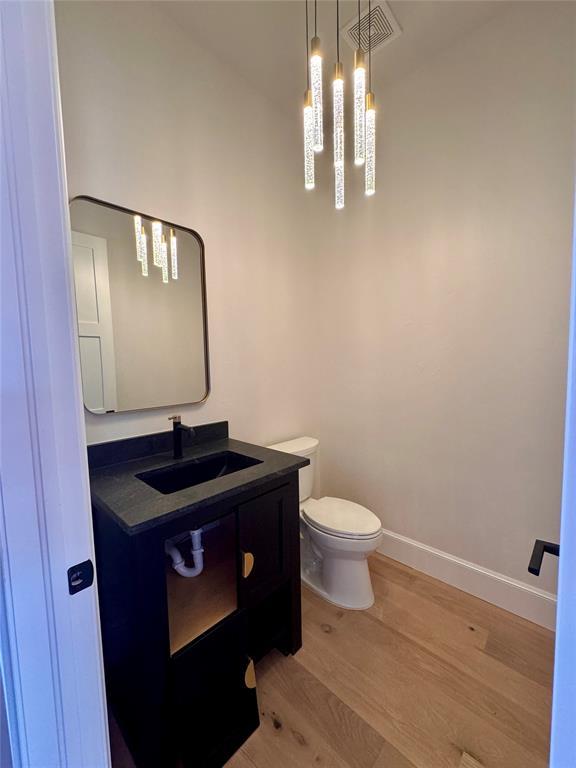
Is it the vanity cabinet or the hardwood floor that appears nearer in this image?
the vanity cabinet

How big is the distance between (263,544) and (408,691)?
0.82 meters

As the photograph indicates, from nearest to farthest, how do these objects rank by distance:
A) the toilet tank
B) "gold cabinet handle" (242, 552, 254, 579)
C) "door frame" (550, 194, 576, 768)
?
"door frame" (550, 194, 576, 768) < "gold cabinet handle" (242, 552, 254, 579) < the toilet tank

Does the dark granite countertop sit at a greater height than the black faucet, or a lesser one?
lesser

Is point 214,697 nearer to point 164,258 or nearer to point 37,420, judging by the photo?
point 37,420

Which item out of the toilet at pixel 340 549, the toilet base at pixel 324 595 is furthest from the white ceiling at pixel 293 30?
the toilet base at pixel 324 595

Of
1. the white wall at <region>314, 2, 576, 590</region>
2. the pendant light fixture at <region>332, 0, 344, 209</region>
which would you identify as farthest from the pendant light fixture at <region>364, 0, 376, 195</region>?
the white wall at <region>314, 2, 576, 590</region>

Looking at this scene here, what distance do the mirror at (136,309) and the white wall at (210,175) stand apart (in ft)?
0.22

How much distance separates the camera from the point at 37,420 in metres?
0.51

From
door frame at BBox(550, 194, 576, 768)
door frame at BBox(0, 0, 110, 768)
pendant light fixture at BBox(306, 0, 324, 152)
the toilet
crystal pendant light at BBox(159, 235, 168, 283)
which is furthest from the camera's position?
the toilet

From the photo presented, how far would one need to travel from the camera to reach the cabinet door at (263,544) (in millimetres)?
1126

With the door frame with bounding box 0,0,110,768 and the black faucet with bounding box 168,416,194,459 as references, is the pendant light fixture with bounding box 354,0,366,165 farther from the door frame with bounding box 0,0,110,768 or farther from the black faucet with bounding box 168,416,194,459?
the black faucet with bounding box 168,416,194,459

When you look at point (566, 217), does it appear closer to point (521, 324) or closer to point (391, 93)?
point (521, 324)

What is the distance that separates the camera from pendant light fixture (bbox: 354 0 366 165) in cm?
110

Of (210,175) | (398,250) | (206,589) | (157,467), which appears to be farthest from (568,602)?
(210,175)
